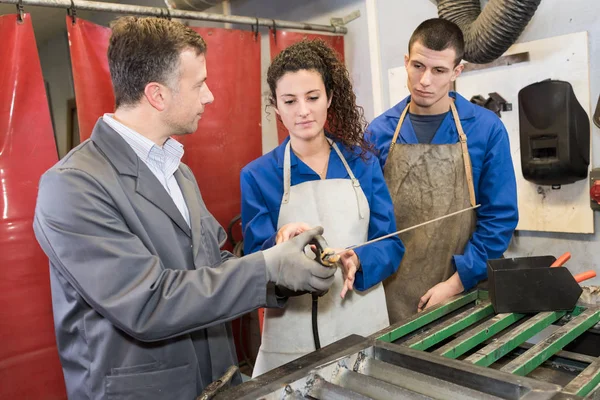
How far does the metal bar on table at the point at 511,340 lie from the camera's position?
106 centimetres

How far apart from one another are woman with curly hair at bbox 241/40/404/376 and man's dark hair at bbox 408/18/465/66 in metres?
0.40

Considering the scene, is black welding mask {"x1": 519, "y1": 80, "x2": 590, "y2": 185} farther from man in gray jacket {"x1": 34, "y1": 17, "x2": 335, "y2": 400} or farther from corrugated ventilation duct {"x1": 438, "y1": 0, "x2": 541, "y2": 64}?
man in gray jacket {"x1": 34, "y1": 17, "x2": 335, "y2": 400}

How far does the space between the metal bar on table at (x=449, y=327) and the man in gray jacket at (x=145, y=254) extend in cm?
26

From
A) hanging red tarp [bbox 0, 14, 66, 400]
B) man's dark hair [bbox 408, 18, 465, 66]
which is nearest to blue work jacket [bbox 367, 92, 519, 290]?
man's dark hair [bbox 408, 18, 465, 66]

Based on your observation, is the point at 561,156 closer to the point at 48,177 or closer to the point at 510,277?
the point at 510,277

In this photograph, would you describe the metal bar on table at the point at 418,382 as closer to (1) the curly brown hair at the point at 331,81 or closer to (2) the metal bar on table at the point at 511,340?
(2) the metal bar on table at the point at 511,340

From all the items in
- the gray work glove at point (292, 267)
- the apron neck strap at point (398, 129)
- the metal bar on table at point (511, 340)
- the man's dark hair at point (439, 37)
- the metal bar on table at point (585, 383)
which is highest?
the man's dark hair at point (439, 37)

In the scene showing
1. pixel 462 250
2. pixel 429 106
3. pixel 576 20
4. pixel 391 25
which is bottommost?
pixel 462 250

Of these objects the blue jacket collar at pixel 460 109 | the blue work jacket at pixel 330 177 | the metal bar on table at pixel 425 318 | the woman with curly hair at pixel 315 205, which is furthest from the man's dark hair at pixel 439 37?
the metal bar on table at pixel 425 318

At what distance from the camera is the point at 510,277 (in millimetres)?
1312

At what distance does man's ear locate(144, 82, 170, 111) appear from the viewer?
128cm

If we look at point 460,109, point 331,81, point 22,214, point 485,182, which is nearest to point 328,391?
point 331,81

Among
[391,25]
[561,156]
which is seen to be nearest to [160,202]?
[561,156]

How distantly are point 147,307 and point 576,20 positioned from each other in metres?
2.17
